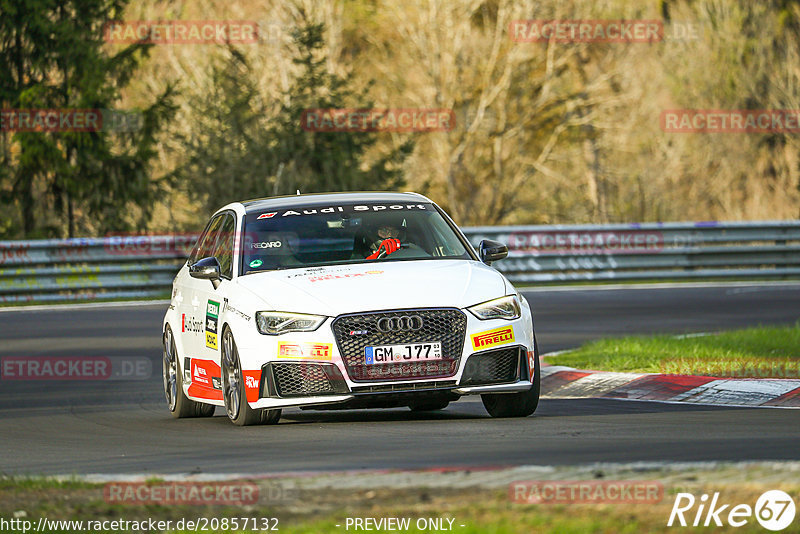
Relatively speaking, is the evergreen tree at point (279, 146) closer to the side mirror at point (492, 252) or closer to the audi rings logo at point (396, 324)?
the side mirror at point (492, 252)

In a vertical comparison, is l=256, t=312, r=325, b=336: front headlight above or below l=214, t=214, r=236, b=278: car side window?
below

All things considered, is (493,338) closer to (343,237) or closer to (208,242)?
(343,237)

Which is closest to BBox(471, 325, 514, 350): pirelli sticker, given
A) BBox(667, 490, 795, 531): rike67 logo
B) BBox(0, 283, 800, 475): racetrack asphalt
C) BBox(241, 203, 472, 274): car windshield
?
BBox(0, 283, 800, 475): racetrack asphalt

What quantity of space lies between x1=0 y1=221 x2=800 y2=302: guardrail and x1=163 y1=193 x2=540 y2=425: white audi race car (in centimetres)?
1353

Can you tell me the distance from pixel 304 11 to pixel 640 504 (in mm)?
34552

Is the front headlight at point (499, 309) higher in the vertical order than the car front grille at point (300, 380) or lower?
higher

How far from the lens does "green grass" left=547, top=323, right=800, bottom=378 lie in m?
12.6

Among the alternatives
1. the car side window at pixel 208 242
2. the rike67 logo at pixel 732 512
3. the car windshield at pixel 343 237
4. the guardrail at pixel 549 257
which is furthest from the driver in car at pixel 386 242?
the guardrail at pixel 549 257

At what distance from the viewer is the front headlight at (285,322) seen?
9703mm

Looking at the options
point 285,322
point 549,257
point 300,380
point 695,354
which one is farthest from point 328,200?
point 549,257

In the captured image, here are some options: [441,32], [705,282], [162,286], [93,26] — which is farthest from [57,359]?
[441,32]

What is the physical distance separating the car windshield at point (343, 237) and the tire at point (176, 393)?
142cm

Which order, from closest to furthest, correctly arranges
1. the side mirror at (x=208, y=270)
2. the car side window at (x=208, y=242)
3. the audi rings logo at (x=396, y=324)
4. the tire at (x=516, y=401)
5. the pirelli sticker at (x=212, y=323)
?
1. the audi rings logo at (x=396, y=324)
2. the tire at (x=516, y=401)
3. the pirelli sticker at (x=212, y=323)
4. the side mirror at (x=208, y=270)
5. the car side window at (x=208, y=242)

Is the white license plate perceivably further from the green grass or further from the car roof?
the green grass
